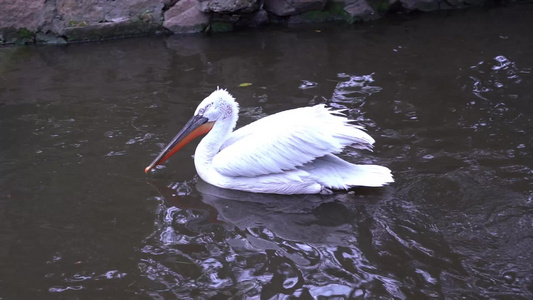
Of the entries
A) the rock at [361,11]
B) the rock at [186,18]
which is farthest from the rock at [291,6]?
the rock at [186,18]

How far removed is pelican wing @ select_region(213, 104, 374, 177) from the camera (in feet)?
13.3

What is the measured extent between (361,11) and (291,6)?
93cm

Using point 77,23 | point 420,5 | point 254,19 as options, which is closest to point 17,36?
point 77,23

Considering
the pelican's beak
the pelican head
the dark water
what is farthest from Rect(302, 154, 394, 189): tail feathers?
the pelican's beak

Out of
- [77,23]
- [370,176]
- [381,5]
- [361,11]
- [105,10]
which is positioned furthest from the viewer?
[381,5]

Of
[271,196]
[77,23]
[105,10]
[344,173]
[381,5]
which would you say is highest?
[105,10]

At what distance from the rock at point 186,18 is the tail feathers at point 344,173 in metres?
4.29

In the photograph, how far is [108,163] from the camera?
179 inches

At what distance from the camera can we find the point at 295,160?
13.4 ft

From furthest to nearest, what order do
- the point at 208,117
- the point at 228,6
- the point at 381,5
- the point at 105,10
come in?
the point at 381,5 < the point at 105,10 < the point at 228,6 < the point at 208,117

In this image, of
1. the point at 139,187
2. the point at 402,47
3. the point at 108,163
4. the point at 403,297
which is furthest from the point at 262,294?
the point at 402,47

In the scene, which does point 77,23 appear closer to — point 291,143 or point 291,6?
point 291,6

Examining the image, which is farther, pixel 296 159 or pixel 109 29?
pixel 109 29

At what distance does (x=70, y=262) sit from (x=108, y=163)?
125 centimetres
